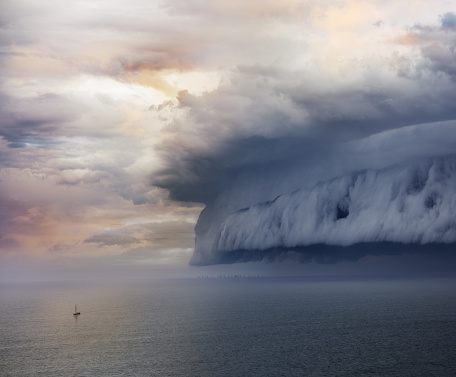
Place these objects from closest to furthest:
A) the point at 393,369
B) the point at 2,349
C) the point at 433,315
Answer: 1. the point at 393,369
2. the point at 2,349
3. the point at 433,315

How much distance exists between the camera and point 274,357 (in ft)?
292

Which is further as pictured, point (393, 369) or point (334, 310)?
point (334, 310)

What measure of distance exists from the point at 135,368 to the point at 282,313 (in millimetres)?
88867

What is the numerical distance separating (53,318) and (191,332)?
2495 inches

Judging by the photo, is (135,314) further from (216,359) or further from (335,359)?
(335,359)

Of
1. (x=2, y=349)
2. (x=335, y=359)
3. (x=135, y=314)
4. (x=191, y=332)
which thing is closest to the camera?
(x=335, y=359)

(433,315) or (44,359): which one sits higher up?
(44,359)

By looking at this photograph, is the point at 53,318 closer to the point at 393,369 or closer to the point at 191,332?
the point at 191,332

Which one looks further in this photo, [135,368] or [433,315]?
[433,315]

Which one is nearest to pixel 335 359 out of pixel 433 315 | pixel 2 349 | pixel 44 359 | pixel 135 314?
pixel 44 359

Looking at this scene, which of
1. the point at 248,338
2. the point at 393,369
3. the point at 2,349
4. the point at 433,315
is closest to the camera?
the point at 393,369

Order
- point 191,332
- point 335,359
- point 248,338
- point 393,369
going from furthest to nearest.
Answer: point 191,332
point 248,338
point 335,359
point 393,369

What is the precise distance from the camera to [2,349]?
325ft

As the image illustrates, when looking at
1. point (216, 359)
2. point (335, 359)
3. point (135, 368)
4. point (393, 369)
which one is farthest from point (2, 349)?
point (393, 369)
